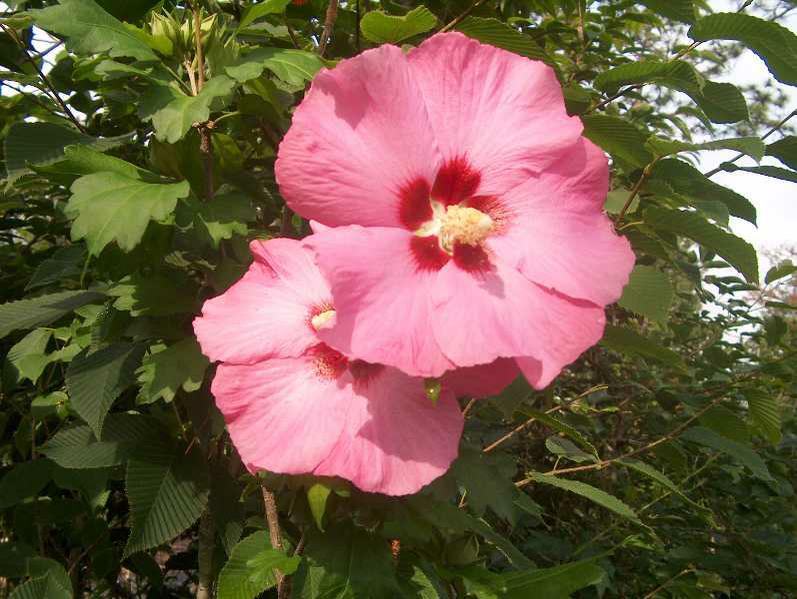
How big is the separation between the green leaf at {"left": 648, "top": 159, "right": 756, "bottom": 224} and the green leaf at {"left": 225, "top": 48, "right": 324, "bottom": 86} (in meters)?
0.68

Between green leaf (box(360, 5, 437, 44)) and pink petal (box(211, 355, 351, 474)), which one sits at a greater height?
green leaf (box(360, 5, 437, 44))

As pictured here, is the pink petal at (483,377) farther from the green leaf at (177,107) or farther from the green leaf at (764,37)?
the green leaf at (764,37)

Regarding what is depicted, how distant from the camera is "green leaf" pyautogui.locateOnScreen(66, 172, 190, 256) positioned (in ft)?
3.03

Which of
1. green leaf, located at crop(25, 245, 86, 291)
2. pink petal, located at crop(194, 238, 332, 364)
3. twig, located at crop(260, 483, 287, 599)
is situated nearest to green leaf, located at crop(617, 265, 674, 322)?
pink petal, located at crop(194, 238, 332, 364)

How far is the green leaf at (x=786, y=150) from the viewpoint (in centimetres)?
132

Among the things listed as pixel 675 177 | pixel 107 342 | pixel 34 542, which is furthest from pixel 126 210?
pixel 34 542

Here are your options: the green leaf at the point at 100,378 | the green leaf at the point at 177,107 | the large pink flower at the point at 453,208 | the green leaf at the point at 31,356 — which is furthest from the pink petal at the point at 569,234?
the green leaf at the point at 31,356

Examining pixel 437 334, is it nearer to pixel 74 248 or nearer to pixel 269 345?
pixel 269 345

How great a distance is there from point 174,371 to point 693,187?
103cm

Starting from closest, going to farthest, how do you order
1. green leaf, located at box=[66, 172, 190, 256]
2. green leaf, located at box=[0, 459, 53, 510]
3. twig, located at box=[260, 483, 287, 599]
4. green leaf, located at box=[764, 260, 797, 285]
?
green leaf, located at box=[66, 172, 190, 256] < twig, located at box=[260, 483, 287, 599] < green leaf, located at box=[0, 459, 53, 510] < green leaf, located at box=[764, 260, 797, 285]

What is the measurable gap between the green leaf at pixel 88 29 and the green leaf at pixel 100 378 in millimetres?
547

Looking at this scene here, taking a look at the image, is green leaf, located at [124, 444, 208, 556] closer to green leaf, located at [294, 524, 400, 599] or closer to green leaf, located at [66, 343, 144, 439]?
green leaf, located at [66, 343, 144, 439]

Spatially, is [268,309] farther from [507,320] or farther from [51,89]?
[51,89]

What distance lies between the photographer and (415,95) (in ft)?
2.68
